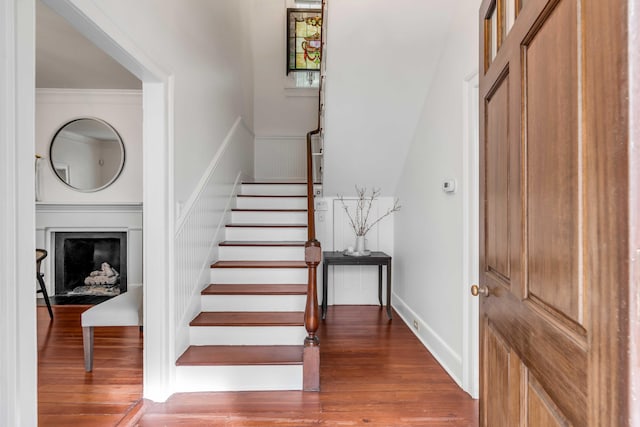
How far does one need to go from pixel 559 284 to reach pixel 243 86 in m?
4.27

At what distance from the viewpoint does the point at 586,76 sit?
568 mm

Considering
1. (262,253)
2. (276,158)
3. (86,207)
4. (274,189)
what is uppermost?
(276,158)

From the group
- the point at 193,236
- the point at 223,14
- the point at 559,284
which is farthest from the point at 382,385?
the point at 223,14

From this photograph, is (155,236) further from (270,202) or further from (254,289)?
(270,202)

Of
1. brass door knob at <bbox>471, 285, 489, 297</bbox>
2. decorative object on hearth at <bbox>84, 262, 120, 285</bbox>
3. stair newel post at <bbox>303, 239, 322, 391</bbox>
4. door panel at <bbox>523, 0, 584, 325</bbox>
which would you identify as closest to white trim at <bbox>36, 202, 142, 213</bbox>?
decorative object on hearth at <bbox>84, 262, 120, 285</bbox>

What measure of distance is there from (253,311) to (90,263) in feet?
9.30

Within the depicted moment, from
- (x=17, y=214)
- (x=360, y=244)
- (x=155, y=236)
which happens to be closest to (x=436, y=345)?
(x=360, y=244)

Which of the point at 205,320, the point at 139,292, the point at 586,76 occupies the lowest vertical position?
the point at 205,320

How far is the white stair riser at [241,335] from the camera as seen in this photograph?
7.70 ft

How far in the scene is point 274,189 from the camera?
412 centimetres

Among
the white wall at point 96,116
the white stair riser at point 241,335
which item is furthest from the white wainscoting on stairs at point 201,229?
the white wall at point 96,116

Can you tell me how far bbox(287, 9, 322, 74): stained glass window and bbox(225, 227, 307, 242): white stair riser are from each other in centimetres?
288

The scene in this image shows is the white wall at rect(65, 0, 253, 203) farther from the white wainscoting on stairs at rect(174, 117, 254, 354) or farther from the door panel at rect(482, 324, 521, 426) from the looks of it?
the door panel at rect(482, 324, 521, 426)

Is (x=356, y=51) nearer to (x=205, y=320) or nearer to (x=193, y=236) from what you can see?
(x=193, y=236)
